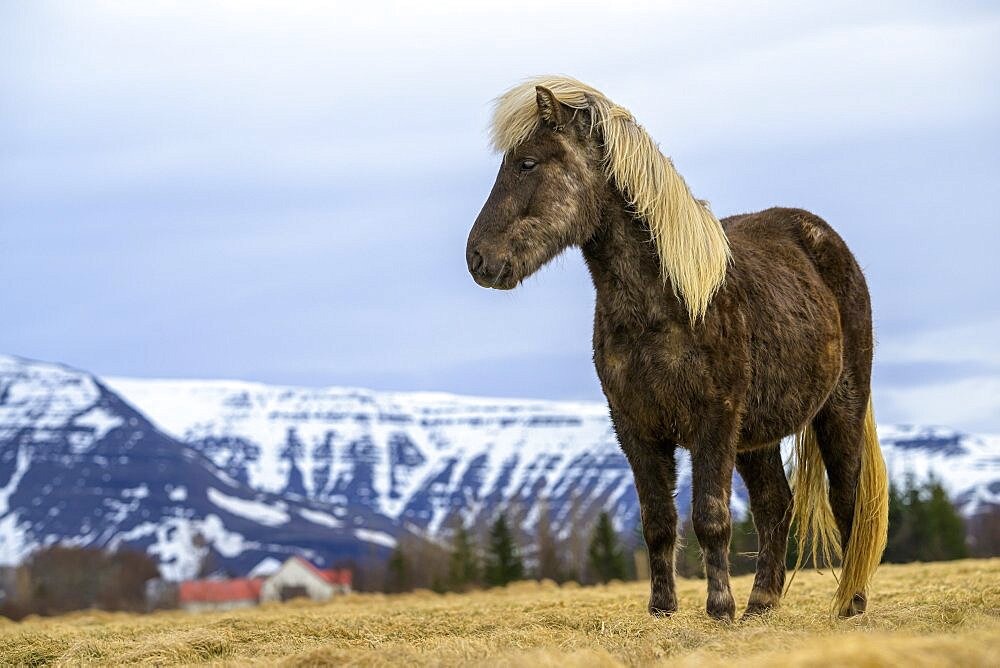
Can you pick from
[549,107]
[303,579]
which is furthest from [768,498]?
[303,579]

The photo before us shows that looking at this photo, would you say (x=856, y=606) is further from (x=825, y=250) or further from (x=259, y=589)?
(x=259, y=589)

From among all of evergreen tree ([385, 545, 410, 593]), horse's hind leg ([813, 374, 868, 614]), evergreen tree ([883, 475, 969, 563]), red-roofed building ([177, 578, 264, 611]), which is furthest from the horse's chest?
red-roofed building ([177, 578, 264, 611])

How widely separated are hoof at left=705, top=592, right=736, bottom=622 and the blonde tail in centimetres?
141

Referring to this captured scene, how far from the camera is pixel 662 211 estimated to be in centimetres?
844

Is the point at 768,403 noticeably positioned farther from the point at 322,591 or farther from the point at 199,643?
the point at 322,591

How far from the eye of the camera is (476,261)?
8.20 metres

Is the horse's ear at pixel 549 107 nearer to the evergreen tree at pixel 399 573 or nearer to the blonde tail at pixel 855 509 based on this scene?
the blonde tail at pixel 855 509

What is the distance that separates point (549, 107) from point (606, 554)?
5558 centimetres

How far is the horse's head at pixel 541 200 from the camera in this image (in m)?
8.20

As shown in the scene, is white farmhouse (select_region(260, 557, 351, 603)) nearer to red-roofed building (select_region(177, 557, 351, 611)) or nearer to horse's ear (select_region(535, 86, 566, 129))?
red-roofed building (select_region(177, 557, 351, 611))

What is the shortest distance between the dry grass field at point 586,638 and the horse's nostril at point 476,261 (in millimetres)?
2432

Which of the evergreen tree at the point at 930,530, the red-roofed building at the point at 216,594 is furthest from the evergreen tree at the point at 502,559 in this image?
the red-roofed building at the point at 216,594

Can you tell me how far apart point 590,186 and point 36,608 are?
9482cm

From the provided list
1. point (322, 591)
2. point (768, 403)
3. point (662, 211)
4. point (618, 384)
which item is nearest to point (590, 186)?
point (662, 211)
